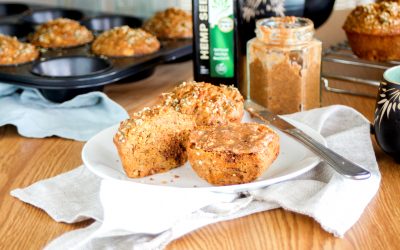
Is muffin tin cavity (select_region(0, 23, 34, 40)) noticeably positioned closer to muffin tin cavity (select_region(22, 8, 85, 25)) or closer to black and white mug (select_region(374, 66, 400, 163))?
muffin tin cavity (select_region(22, 8, 85, 25))

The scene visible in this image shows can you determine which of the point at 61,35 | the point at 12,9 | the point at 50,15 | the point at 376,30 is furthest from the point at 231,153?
the point at 12,9

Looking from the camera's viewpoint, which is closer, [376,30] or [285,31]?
[285,31]

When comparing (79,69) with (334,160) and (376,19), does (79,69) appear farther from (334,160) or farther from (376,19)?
(334,160)

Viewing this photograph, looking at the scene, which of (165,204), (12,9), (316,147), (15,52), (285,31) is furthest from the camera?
A: (12,9)

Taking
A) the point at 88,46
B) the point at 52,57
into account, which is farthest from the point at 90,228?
the point at 88,46

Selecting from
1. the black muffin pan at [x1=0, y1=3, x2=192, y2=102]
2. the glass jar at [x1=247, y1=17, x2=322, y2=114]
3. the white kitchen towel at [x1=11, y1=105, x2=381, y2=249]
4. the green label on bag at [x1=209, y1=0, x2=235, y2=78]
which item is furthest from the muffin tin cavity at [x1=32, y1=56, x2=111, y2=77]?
the white kitchen towel at [x1=11, y1=105, x2=381, y2=249]

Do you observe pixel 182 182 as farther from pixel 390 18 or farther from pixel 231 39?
pixel 390 18

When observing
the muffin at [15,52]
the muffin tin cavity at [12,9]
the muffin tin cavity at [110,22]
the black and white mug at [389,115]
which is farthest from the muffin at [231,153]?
the muffin tin cavity at [12,9]

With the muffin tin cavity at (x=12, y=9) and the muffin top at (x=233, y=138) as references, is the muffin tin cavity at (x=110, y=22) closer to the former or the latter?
the muffin tin cavity at (x=12, y=9)
